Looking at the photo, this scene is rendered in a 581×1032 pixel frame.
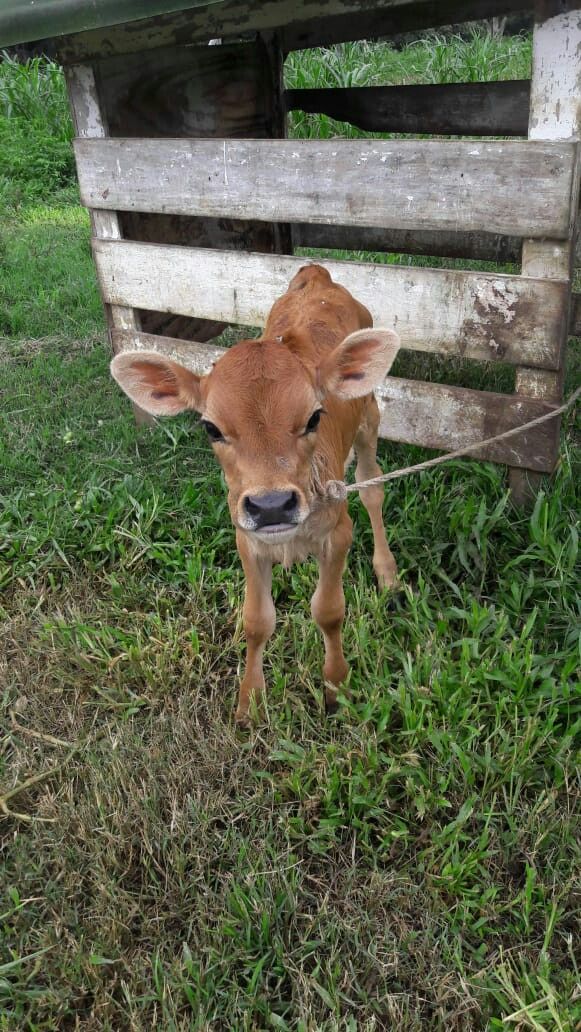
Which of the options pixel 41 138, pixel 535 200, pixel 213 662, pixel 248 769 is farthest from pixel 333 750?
pixel 41 138

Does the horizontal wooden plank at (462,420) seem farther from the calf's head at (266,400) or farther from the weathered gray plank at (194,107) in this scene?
the weathered gray plank at (194,107)

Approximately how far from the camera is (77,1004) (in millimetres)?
2027

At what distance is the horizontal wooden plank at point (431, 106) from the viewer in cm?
521

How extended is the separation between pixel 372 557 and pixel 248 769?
1.28 m

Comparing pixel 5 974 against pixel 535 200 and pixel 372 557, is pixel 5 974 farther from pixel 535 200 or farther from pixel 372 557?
pixel 535 200

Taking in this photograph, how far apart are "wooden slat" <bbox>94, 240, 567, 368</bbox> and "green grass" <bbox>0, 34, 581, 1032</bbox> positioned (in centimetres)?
65

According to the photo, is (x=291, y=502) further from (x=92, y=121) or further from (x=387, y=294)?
(x=92, y=121)

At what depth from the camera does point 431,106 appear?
5.53 metres

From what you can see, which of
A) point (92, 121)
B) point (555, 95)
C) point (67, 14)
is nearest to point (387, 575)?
point (555, 95)

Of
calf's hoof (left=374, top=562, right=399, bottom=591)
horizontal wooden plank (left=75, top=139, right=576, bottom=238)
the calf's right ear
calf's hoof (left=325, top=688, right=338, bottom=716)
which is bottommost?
calf's hoof (left=325, top=688, right=338, bottom=716)

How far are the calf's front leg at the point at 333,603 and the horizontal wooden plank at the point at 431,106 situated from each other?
143 inches

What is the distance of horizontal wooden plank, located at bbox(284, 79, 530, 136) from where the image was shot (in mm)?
5215

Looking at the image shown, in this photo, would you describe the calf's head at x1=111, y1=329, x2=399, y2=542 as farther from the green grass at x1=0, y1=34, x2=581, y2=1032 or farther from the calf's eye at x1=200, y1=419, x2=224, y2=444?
the green grass at x1=0, y1=34, x2=581, y2=1032

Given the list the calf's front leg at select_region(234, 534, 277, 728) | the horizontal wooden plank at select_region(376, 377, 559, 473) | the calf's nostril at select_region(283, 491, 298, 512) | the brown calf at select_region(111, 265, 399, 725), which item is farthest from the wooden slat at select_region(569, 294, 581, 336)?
the calf's nostril at select_region(283, 491, 298, 512)
